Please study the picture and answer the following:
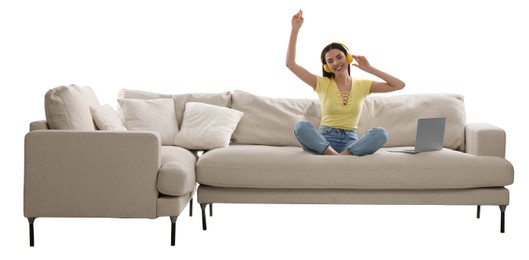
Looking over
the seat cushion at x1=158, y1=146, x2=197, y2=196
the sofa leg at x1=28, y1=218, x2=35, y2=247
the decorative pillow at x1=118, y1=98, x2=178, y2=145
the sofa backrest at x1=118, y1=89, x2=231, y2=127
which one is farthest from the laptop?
the sofa leg at x1=28, y1=218, x2=35, y2=247

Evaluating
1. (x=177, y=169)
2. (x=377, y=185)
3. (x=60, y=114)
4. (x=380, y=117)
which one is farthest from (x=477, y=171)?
(x=60, y=114)

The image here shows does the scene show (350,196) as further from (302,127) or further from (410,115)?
(410,115)

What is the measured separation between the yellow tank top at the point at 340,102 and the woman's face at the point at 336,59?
0.12 meters

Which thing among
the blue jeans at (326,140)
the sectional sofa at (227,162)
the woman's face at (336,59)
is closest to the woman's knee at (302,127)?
the blue jeans at (326,140)

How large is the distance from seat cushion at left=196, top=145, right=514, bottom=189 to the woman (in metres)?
0.42

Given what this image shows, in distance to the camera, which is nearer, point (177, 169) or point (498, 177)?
point (177, 169)

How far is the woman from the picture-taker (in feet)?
17.4

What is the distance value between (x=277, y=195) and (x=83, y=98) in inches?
55.8

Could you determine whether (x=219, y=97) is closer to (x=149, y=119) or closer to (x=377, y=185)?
(x=149, y=119)

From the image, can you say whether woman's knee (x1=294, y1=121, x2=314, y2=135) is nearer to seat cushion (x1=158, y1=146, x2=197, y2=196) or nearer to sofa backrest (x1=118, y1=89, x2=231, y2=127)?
seat cushion (x1=158, y1=146, x2=197, y2=196)

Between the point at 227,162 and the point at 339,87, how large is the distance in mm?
1098

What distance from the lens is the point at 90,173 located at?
446 centimetres

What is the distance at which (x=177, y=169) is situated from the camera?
4480 mm

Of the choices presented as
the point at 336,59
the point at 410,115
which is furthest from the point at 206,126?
the point at 410,115
